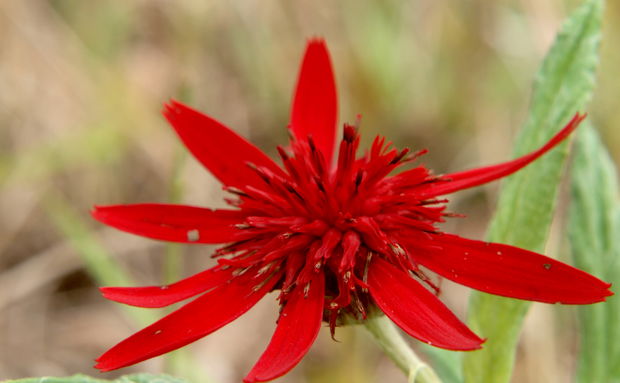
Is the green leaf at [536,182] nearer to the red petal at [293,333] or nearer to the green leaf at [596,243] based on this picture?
the green leaf at [596,243]

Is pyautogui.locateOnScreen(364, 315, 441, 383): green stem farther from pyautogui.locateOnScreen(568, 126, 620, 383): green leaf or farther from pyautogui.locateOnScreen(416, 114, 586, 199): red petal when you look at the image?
pyautogui.locateOnScreen(568, 126, 620, 383): green leaf

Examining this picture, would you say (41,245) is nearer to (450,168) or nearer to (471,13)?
(450,168)

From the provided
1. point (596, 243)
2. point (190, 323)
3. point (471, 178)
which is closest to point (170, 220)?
point (190, 323)

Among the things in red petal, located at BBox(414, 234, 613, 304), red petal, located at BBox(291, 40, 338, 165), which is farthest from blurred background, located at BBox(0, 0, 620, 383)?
red petal, located at BBox(414, 234, 613, 304)

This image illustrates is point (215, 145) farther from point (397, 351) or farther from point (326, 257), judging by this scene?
point (397, 351)

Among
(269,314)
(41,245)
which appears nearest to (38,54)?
(41,245)

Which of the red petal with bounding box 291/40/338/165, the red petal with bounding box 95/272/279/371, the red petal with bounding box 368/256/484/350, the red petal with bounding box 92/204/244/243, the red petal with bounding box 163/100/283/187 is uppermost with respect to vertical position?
the red petal with bounding box 291/40/338/165
